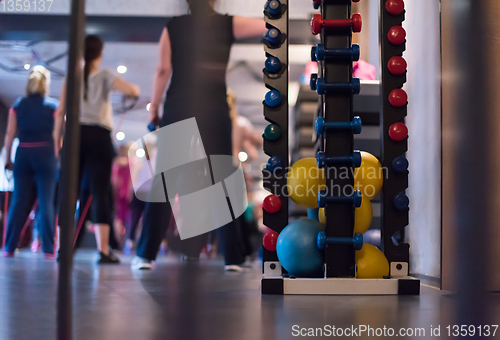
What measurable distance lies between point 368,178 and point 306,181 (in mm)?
211

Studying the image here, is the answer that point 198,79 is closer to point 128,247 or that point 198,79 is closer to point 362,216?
point 362,216

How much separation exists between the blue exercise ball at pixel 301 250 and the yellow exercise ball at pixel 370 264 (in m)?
0.12

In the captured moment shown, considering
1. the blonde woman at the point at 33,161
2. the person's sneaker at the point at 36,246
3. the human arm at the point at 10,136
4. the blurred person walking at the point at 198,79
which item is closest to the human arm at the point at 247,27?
the blurred person walking at the point at 198,79

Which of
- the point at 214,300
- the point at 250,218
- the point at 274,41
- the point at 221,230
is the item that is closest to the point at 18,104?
the point at 221,230

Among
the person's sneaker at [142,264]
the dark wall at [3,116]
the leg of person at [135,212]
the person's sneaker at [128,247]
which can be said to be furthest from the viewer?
the dark wall at [3,116]

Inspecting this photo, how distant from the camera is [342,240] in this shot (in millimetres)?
1451

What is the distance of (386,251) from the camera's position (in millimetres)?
1600

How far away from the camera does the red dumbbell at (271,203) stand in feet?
5.36

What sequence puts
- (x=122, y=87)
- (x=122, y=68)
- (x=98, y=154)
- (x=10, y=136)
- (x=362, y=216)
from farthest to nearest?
1. (x=122, y=68)
2. (x=10, y=136)
3. (x=122, y=87)
4. (x=98, y=154)
5. (x=362, y=216)

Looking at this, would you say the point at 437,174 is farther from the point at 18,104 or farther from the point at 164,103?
the point at 18,104

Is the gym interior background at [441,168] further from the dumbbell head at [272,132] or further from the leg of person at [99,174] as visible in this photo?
the leg of person at [99,174]

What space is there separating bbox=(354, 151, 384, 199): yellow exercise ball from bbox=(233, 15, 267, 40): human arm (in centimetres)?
152

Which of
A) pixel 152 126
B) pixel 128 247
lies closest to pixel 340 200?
pixel 152 126

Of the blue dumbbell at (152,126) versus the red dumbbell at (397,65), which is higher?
the red dumbbell at (397,65)
